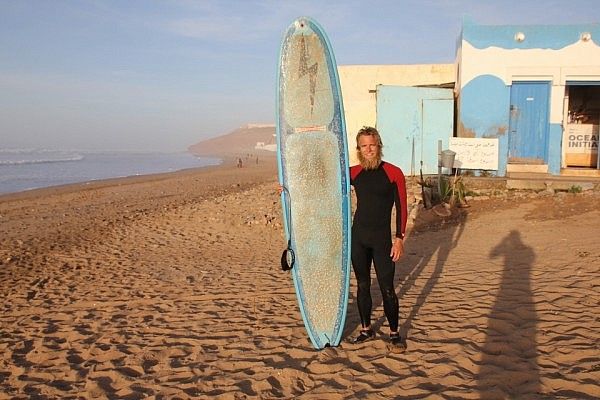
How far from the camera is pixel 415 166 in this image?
13.6 meters

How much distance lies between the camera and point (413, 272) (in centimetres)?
→ 626

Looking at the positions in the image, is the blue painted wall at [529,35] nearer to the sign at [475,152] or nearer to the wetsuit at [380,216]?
the sign at [475,152]

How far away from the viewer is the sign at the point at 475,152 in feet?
37.7

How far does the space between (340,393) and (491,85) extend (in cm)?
1109

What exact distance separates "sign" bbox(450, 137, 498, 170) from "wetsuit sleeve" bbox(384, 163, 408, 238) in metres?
8.62

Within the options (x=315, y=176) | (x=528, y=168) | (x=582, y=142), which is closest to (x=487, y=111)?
(x=528, y=168)

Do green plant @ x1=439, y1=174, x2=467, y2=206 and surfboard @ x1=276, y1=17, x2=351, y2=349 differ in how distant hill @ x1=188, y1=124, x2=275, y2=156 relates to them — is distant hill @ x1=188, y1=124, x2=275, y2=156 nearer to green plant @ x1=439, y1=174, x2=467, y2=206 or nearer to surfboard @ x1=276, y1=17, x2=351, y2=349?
green plant @ x1=439, y1=174, x2=467, y2=206

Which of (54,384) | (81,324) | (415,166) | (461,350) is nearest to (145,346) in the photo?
(54,384)

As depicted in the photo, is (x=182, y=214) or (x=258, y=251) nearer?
(x=258, y=251)

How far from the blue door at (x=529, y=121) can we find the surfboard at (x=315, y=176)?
9.92m

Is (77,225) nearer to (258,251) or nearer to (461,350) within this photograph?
(258,251)

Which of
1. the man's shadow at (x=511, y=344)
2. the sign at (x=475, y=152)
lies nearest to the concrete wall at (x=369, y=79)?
the sign at (x=475, y=152)

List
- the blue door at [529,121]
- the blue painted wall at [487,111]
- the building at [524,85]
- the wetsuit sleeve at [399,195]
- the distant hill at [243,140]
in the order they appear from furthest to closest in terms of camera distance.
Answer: the distant hill at [243,140] < the blue painted wall at [487,111] < the blue door at [529,121] < the building at [524,85] < the wetsuit sleeve at [399,195]

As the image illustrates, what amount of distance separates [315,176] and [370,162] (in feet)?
2.09
